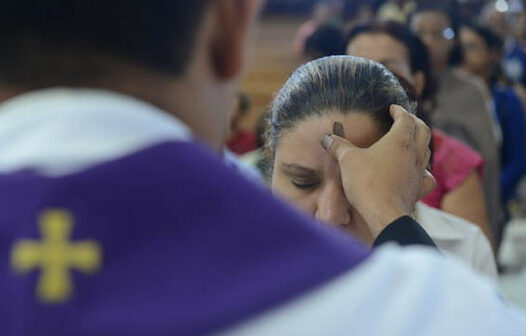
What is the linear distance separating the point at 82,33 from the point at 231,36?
0.42 ft

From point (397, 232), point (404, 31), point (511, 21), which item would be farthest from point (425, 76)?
point (511, 21)

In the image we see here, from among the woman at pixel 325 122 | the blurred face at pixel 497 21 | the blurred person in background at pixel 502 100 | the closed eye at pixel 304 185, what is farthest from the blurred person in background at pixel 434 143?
the blurred face at pixel 497 21

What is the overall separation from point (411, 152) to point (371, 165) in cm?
12

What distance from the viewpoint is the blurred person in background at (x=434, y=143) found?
276cm

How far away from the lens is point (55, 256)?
26.7 inches

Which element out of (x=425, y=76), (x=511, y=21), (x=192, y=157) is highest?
(x=511, y=21)

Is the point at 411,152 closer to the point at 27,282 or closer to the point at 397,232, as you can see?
the point at 397,232

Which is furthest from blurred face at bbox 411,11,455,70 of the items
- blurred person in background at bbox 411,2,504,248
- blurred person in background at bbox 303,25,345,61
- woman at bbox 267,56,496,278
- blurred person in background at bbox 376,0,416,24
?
woman at bbox 267,56,496,278

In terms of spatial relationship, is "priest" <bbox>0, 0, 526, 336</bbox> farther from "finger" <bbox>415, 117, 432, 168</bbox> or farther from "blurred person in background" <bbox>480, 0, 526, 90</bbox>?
"blurred person in background" <bbox>480, 0, 526, 90</bbox>

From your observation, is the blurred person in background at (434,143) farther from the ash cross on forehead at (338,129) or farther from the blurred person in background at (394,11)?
the blurred person in background at (394,11)

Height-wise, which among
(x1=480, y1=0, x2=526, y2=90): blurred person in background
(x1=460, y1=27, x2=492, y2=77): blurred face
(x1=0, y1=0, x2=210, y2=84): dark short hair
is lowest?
(x1=0, y1=0, x2=210, y2=84): dark short hair

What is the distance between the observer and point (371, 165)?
128 centimetres

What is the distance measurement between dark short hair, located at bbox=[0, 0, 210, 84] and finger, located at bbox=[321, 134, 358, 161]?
24.7 inches

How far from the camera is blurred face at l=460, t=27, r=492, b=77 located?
17.8 ft
